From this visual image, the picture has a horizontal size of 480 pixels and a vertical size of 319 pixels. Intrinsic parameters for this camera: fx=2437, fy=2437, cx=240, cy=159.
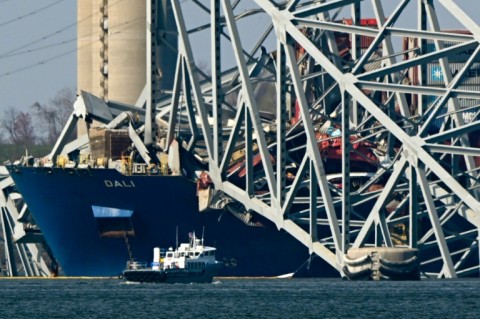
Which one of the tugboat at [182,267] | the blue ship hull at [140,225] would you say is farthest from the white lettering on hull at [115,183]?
the tugboat at [182,267]

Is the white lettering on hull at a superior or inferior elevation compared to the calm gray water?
superior

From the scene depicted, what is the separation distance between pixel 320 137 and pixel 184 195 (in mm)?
9558

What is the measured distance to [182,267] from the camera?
142750mm

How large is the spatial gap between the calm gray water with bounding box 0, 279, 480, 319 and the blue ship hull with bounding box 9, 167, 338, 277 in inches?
112

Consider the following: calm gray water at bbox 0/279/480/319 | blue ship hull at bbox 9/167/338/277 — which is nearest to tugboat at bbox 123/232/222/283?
calm gray water at bbox 0/279/480/319

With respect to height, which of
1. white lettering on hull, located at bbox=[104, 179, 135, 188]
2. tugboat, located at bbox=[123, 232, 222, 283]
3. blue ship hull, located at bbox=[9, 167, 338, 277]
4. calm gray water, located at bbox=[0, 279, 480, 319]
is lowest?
calm gray water, located at bbox=[0, 279, 480, 319]

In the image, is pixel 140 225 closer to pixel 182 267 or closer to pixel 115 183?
pixel 115 183

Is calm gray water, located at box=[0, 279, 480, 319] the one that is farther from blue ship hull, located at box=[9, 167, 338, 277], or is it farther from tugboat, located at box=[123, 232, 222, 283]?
blue ship hull, located at box=[9, 167, 338, 277]

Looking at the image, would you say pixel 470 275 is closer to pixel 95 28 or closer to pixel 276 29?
pixel 276 29

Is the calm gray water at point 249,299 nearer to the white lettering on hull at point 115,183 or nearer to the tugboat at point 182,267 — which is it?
the tugboat at point 182,267

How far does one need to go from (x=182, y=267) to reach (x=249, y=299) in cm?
1910

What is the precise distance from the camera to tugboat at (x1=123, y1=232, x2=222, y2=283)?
5615 inches

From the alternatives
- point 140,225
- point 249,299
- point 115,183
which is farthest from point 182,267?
point 249,299

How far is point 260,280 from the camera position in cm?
14838
